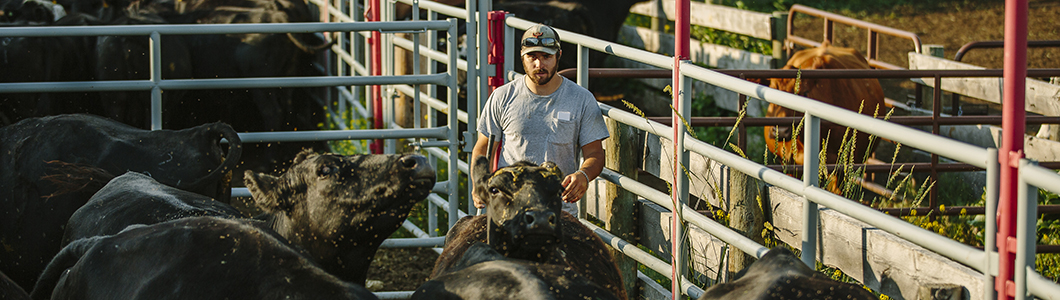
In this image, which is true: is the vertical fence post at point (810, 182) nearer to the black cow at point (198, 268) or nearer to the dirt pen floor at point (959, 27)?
the black cow at point (198, 268)

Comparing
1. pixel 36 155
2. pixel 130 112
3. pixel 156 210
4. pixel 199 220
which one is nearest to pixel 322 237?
pixel 199 220

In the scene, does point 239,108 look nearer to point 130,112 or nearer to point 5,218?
point 130,112

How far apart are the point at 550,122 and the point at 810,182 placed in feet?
4.60

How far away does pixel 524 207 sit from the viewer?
306 centimetres

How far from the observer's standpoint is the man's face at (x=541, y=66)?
4.08 meters

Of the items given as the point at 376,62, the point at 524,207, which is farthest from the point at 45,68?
the point at 524,207

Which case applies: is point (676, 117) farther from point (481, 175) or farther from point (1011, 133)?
point (1011, 133)

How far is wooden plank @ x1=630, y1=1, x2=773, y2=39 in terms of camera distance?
1092 cm

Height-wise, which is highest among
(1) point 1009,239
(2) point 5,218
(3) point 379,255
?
(1) point 1009,239

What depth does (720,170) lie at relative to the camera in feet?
12.5

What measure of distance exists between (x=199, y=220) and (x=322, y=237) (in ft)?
1.33

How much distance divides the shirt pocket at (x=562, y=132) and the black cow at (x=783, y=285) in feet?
5.04

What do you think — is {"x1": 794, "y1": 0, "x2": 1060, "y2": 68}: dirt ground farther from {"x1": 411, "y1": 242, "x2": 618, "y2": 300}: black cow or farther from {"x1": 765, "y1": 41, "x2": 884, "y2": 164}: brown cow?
{"x1": 411, "y1": 242, "x2": 618, "y2": 300}: black cow

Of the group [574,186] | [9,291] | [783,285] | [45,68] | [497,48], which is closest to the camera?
[783,285]
